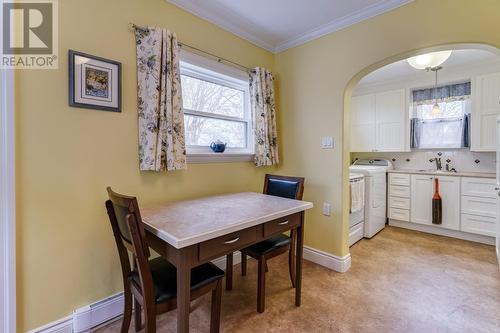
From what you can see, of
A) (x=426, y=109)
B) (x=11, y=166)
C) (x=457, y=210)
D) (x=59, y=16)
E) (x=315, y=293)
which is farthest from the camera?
(x=426, y=109)

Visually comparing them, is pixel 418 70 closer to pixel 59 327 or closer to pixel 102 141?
pixel 102 141

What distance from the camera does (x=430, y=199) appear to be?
3447 mm

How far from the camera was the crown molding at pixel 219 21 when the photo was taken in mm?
1986

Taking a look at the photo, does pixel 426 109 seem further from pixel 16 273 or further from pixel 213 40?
pixel 16 273

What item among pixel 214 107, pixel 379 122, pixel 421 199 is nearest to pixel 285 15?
pixel 214 107

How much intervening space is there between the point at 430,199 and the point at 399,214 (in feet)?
1.64

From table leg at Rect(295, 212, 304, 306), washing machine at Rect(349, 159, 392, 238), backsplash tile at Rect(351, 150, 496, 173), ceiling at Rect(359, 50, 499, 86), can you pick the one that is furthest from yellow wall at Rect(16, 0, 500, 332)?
backsplash tile at Rect(351, 150, 496, 173)

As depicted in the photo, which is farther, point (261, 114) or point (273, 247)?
point (261, 114)

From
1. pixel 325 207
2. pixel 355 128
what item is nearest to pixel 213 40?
pixel 325 207

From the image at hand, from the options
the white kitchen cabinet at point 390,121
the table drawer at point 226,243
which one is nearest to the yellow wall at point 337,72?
the table drawer at point 226,243

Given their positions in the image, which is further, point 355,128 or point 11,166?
point 355,128

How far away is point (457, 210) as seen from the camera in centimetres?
324

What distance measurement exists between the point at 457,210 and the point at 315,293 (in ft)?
8.86

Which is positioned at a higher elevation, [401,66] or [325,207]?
[401,66]
